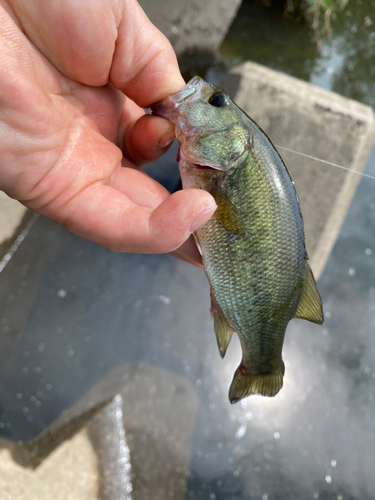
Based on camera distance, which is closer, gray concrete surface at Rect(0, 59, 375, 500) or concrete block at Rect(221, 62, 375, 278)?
gray concrete surface at Rect(0, 59, 375, 500)

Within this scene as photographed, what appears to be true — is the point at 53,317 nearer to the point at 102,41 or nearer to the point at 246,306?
the point at 246,306

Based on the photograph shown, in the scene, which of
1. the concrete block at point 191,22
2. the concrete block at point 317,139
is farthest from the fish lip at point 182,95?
the concrete block at point 191,22

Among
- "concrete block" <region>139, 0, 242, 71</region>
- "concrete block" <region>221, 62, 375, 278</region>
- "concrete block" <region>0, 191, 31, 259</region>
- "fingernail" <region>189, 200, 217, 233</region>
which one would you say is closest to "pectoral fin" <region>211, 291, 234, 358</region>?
"fingernail" <region>189, 200, 217, 233</region>

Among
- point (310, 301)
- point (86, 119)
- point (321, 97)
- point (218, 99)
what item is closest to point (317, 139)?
point (321, 97)

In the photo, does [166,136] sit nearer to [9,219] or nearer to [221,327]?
[221,327]

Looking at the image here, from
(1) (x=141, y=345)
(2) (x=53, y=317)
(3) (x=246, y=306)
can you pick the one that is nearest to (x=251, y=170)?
(3) (x=246, y=306)

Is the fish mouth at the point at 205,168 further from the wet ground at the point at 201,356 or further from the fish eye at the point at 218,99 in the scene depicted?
the wet ground at the point at 201,356

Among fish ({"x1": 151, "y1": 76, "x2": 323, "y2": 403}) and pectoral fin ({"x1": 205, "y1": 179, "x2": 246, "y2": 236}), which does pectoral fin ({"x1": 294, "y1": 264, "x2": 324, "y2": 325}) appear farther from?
pectoral fin ({"x1": 205, "y1": 179, "x2": 246, "y2": 236})

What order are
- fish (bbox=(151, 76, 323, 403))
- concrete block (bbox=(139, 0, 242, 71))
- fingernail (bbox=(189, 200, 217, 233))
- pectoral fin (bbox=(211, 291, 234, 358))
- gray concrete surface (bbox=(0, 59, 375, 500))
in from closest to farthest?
fingernail (bbox=(189, 200, 217, 233)), fish (bbox=(151, 76, 323, 403)), pectoral fin (bbox=(211, 291, 234, 358)), gray concrete surface (bbox=(0, 59, 375, 500)), concrete block (bbox=(139, 0, 242, 71))
